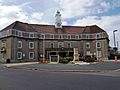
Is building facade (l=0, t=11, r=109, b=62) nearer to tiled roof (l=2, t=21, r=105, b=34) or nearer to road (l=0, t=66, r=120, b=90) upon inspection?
tiled roof (l=2, t=21, r=105, b=34)

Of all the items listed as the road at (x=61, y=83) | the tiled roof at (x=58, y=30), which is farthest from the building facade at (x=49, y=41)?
the road at (x=61, y=83)

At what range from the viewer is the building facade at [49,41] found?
66688 millimetres

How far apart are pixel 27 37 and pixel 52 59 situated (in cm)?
1271

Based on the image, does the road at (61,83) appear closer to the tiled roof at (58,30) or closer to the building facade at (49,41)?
the building facade at (49,41)

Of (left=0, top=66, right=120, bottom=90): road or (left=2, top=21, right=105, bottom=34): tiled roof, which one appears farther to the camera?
(left=2, top=21, right=105, bottom=34): tiled roof

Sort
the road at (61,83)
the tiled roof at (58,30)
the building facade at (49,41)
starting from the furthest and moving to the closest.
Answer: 1. the tiled roof at (58,30)
2. the building facade at (49,41)
3. the road at (61,83)

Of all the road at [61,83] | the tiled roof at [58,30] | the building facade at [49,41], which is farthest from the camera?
the tiled roof at [58,30]

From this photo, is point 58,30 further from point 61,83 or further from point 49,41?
point 61,83

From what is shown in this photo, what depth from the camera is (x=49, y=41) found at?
75.4 meters

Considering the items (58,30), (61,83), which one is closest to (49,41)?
(58,30)

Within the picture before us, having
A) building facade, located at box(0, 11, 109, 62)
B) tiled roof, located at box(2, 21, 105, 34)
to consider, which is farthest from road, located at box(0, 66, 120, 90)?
tiled roof, located at box(2, 21, 105, 34)

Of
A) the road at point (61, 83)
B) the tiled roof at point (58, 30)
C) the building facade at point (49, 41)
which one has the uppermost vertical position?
the tiled roof at point (58, 30)

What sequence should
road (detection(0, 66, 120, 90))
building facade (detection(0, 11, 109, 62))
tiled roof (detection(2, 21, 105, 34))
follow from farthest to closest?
tiled roof (detection(2, 21, 105, 34)) → building facade (detection(0, 11, 109, 62)) → road (detection(0, 66, 120, 90))

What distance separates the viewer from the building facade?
66.7m
